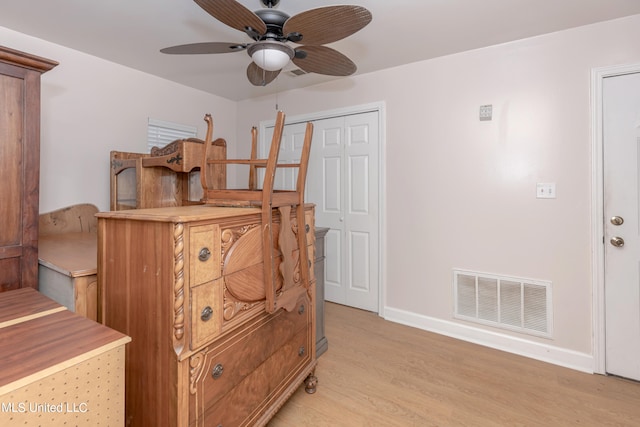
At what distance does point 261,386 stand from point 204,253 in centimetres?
80

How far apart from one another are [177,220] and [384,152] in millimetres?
2465

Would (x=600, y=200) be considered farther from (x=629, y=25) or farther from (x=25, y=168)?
(x=25, y=168)

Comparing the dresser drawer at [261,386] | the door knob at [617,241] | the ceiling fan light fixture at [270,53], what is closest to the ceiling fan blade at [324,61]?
the ceiling fan light fixture at [270,53]

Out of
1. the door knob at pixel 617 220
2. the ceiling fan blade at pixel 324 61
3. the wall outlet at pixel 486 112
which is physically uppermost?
the ceiling fan blade at pixel 324 61

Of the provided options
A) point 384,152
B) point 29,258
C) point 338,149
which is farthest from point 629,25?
point 29,258

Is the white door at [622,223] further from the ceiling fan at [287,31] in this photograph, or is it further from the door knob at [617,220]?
the ceiling fan at [287,31]

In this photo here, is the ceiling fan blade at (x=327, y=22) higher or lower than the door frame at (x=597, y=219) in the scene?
higher

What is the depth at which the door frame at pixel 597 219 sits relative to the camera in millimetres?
2215

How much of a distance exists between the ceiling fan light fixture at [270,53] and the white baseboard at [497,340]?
2.49 m

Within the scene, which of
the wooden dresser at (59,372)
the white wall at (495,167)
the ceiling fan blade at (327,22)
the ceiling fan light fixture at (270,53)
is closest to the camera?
the wooden dresser at (59,372)

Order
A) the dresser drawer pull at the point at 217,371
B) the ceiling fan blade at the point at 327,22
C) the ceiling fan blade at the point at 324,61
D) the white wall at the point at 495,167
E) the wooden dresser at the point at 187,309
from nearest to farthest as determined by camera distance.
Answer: the wooden dresser at the point at 187,309 < the dresser drawer pull at the point at 217,371 < the ceiling fan blade at the point at 327,22 < the ceiling fan blade at the point at 324,61 < the white wall at the point at 495,167

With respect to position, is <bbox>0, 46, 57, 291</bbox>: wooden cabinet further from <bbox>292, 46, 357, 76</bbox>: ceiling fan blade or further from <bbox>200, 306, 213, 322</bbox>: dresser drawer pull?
<bbox>292, 46, 357, 76</bbox>: ceiling fan blade

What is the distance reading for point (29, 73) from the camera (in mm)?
1525

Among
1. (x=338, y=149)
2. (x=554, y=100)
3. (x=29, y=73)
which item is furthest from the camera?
(x=338, y=149)
